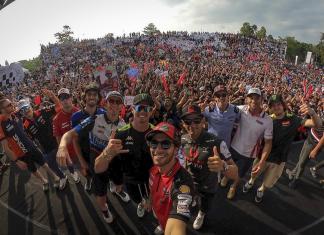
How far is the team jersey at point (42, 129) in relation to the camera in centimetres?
636

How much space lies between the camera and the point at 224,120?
212 inches

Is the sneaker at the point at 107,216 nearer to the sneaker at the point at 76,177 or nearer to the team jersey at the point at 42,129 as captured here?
the sneaker at the point at 76,177

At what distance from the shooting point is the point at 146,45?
37.8 metres

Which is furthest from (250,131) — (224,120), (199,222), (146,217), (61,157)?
(61,157)

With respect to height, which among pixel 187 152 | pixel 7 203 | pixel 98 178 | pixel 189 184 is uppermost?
pixel 189 184

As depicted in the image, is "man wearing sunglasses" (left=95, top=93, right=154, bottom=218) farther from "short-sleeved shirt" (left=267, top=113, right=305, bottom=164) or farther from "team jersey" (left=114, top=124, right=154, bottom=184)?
"short-sleeved shirt" (left=267, top=113, right=305, bottom=164)

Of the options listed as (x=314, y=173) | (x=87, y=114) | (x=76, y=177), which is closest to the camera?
(x=87, y=114)

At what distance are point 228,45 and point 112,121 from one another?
3791cm

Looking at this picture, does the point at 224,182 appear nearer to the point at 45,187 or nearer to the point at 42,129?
the point at 45,187

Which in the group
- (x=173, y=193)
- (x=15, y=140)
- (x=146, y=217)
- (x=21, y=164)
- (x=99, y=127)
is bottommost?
(x=146, y=217)

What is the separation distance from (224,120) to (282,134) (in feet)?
4.06

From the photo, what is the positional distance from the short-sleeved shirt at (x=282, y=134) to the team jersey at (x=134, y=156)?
2.95 metres

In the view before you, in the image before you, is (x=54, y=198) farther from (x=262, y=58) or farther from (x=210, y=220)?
(x=262, y=58)

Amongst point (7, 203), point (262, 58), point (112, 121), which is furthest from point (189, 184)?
point (262, 58)
